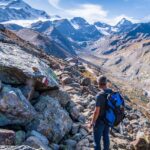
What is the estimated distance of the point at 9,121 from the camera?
45.6 feet

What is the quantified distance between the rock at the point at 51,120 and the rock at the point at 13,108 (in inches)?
22.7

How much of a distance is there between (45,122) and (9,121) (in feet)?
6.25

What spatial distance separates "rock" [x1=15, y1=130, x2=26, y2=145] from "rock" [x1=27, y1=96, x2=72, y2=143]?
0.89 meters

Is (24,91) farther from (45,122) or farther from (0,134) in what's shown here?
(0,134)

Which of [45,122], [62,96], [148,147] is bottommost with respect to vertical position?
[148,147]

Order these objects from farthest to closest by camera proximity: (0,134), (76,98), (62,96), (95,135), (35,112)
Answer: (76,98) < (62,96) < (35,112) < (95,135) < (0,134)

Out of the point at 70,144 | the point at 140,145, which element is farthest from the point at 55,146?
the point at 140,145

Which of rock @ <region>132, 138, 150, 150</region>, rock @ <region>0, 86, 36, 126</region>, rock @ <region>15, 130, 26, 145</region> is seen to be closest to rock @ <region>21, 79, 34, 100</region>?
rock @ <region>0, 86, 36, 126</region>

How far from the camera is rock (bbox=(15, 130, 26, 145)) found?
1318 centimetres

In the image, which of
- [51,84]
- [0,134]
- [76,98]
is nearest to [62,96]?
[51,84]

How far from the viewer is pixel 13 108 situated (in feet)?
45.9

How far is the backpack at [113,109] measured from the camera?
42.9 feet

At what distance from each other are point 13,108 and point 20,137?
4.03 feet

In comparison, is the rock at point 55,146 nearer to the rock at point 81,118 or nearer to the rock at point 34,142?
the rock at point 34,142
